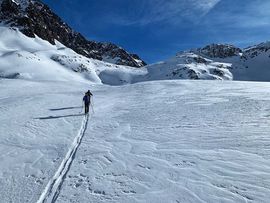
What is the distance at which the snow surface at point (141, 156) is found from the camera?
329 inches

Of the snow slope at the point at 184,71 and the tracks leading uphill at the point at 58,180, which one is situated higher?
the snow slope at the point at 184,71

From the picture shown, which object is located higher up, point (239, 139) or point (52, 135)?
point (239, 139)

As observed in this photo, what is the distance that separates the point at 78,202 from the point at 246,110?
13076 millimetres

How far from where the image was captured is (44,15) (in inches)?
7047

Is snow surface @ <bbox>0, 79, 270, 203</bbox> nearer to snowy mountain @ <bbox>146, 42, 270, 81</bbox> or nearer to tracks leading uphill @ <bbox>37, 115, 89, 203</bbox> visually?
tracks leading uphill @ <bbox>37, 115, 89, 203</bbox>

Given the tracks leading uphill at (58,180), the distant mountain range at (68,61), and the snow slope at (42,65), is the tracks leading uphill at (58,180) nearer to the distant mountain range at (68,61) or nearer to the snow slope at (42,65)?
the snow slope at (42,65)

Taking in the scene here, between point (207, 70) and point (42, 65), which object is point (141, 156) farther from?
point (207, 70)

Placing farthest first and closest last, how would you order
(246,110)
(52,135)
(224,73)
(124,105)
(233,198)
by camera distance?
(224,73), (124,105), (246,110), (52,135), (233,198)

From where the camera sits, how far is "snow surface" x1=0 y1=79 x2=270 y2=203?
8.36 m

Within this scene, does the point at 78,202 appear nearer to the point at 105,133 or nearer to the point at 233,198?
the point at 233,198

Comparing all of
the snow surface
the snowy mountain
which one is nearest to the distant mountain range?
the snowy mountain

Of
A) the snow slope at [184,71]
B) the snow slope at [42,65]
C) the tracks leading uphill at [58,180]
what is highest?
the snow slope at [184,71]

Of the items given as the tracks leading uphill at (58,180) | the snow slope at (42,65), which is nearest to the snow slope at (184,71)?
the snow slope at (42,65)

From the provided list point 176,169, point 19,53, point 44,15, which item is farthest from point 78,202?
point 44,15
